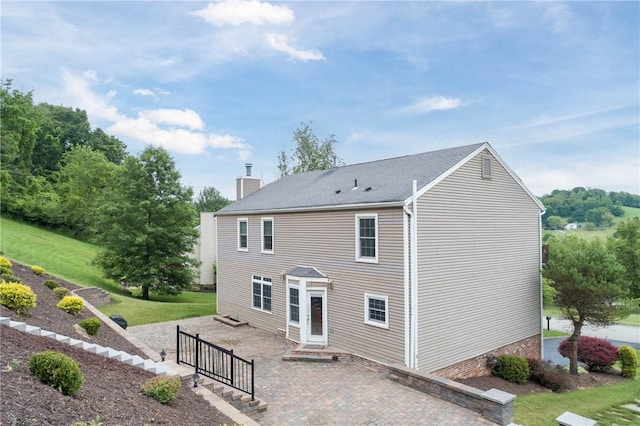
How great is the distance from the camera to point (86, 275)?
26.5m

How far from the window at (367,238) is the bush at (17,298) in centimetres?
987

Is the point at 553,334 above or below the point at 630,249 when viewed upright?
below

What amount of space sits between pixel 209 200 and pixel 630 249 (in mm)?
62343

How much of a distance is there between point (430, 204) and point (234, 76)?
45.2 feet

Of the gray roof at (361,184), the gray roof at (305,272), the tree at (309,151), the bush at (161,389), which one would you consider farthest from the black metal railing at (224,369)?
the tree at (309,151)

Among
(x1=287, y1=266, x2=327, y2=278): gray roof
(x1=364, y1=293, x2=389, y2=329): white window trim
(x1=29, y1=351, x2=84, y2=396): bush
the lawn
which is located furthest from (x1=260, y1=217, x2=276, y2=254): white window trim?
(x1=29, y1=351, x2=84, y2=396): bush

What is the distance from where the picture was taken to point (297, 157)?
137 feet

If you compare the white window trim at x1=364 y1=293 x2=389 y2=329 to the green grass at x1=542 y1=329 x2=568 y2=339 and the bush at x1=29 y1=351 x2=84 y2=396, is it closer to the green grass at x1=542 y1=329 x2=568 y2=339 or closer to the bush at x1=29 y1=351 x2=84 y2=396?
the bush at x1=29 y1=351 x2=84 y2=396

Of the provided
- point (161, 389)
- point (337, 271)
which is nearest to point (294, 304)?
point (337, 271)

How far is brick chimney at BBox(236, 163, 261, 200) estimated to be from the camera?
2264 centimetres

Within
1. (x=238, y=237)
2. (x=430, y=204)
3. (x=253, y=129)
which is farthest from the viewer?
(x=253, y=129)

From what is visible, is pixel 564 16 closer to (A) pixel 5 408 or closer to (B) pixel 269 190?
(B) pixel 269 190

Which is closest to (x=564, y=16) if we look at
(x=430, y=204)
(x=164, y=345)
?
(x=430, y=204)

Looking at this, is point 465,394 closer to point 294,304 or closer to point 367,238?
point 367,238
